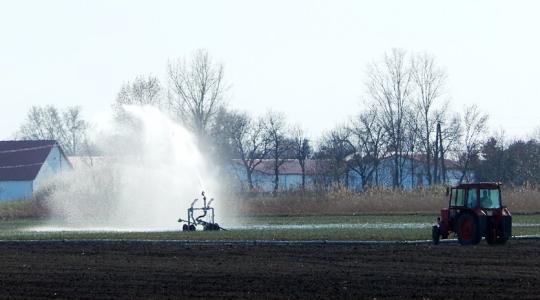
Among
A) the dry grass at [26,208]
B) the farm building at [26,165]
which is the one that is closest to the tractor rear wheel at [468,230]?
the dry grass at [26,208]

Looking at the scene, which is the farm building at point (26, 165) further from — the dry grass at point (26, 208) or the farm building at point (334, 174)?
the dry grass at point (26, 208)

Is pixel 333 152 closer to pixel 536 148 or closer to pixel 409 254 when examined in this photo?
pixel 536 148

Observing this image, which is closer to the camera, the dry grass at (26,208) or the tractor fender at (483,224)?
the tractor fender at (483,224)

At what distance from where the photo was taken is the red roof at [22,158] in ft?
385

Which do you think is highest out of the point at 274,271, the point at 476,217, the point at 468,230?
the point at 476,217

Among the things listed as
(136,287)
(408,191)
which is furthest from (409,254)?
(408,191)

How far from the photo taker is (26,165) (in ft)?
390

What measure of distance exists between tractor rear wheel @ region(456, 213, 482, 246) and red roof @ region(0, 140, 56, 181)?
276ft

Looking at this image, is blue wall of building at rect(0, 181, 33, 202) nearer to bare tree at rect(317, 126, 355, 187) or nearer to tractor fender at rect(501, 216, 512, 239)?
bare tree at rect(317, 126, 355, 187)

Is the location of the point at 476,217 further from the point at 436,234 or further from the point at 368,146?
the point at 368,146

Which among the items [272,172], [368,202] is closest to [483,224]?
[368,202]

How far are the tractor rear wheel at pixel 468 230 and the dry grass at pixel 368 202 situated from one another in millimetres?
33388

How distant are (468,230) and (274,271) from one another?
10.9 metres

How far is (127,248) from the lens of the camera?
39406 millimetres
